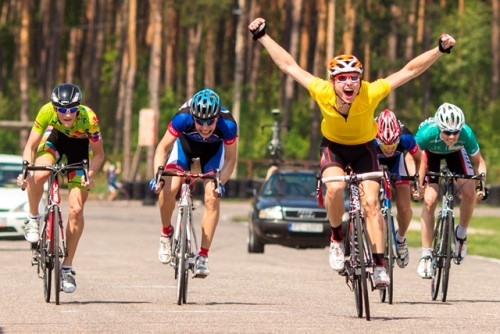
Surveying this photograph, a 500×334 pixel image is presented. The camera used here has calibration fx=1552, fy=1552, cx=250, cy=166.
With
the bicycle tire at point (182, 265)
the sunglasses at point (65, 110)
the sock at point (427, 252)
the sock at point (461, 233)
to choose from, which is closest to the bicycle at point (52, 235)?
the sunglasses at point (65, 110)

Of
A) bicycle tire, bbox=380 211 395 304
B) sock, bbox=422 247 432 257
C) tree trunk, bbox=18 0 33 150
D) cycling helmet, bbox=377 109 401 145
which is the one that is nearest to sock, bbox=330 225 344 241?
bicycle tire, bbox=380 211 395 304

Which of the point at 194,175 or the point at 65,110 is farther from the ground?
the point at 65,110

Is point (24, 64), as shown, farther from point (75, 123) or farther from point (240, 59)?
point (75, 123)

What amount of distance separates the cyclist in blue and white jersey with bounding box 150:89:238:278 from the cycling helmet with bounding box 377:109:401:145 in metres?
1.61

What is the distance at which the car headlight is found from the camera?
25.9m

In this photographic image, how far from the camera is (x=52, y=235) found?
1417cm

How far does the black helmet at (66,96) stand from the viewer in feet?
45.5

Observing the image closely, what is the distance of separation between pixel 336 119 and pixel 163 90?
76.1 m

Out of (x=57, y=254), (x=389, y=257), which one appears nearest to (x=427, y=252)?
(x=389, y=257)

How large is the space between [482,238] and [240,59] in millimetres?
36965

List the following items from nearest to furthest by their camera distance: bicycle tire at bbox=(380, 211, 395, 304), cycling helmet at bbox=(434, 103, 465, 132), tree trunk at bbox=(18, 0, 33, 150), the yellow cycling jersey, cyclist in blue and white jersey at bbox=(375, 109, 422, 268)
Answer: the yellow cycling jersey → bicycle tire at bbox=(380, 211, 395, 304) → cycling helmet at bbox=(434, 103, 465, 132) → cyclist in blue and white jersey at bbox=(375, 109, 422, 268) → tree trunk at bbox=(18, 0, 33, 150)

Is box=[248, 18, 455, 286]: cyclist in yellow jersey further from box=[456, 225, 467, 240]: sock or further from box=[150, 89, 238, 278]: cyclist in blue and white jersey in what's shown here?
box=[456, 225, 467, 240]: sock

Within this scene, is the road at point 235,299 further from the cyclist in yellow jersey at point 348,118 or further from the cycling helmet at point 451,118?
the cycling helmet at point 451,118

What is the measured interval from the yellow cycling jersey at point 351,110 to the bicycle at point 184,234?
4.82 feet
